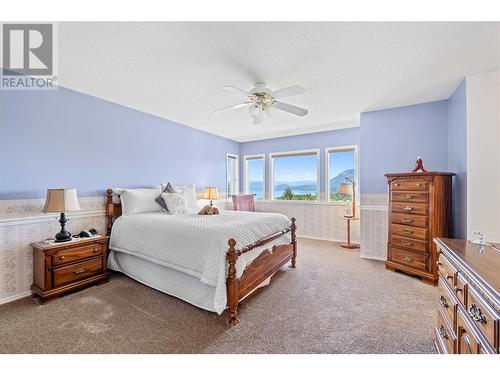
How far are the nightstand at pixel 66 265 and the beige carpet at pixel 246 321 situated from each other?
0.12 m

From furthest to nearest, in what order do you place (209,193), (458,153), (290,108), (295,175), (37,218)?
(295,175) < (209,193) < (458,153) < (290,108) < (37,218)

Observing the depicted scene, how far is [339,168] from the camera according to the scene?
5082 mm

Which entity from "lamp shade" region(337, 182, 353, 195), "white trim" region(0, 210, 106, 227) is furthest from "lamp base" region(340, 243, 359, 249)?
"white trim" region(0, 210, 106, 227)

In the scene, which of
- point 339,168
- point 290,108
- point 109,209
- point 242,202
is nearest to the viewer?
point 290,108

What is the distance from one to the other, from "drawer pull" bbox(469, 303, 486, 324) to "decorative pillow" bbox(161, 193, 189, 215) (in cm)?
324

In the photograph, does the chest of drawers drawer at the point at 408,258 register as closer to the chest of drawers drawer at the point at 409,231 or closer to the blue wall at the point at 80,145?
the chest of drawers drawer at the point at 409,231

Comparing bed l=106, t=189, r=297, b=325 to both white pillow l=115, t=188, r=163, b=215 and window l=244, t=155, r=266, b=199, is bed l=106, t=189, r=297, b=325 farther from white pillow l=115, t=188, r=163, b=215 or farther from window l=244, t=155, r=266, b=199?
window l=244, t=155, r=266, b=199

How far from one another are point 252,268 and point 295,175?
12.0 ft

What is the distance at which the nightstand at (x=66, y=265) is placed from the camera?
2.42 meters

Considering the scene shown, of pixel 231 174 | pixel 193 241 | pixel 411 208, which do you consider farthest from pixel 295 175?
pixel 193 241

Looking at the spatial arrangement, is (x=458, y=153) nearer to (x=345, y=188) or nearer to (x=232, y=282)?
(x=345, y=188)

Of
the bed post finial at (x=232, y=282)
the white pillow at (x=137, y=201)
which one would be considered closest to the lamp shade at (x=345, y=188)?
the bed post finial at (x=232, y=282)

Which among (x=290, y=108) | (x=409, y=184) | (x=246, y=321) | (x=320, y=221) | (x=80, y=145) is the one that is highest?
(x=290, y=108)
